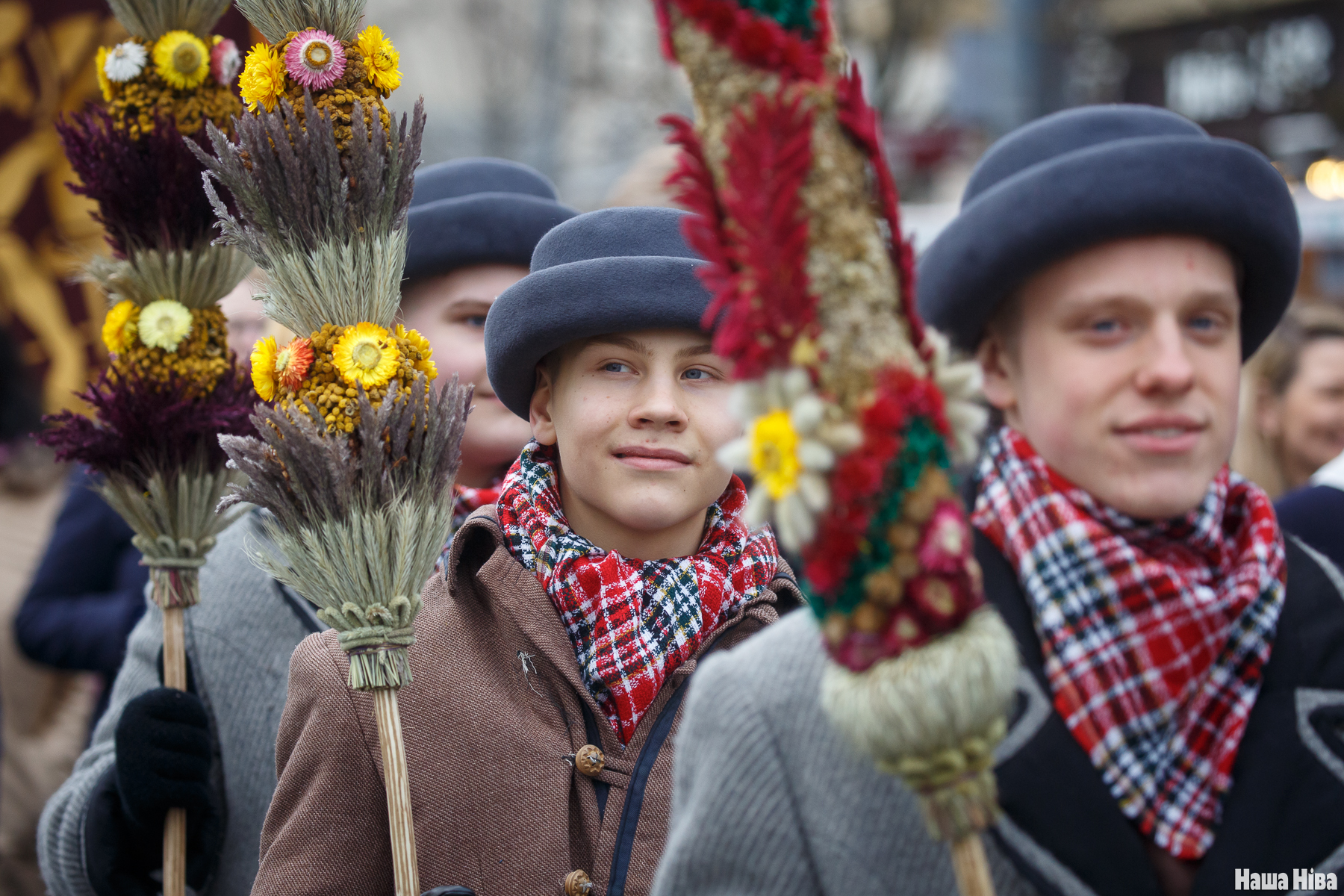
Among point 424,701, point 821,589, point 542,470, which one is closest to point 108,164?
point 542,470

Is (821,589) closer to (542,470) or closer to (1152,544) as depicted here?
(1152,544)

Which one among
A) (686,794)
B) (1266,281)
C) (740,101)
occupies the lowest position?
(686,794)

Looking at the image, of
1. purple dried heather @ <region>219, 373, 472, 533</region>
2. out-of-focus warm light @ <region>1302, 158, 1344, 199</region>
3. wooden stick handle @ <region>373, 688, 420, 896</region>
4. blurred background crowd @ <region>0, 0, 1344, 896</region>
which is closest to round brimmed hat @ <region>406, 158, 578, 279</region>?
blurred background crowd @ <region>0, 0, 1344, 896</region>

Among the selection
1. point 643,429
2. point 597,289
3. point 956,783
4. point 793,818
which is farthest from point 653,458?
point 956,783

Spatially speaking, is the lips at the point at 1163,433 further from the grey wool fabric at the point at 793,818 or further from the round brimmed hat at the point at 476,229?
the round brimmed hat at the point at 476,229

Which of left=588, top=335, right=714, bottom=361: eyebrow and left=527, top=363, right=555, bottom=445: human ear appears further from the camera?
left=527, top=363, right=555, bottom=445: human ear

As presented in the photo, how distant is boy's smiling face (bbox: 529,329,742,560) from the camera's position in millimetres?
2324

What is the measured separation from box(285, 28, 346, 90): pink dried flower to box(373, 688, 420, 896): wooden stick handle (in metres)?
1.04

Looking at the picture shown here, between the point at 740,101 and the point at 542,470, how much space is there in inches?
47.2

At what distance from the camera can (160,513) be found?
256cm

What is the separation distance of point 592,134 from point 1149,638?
16272 mm

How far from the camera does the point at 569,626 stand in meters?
2.31

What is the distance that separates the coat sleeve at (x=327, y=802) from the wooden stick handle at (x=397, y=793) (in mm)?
117

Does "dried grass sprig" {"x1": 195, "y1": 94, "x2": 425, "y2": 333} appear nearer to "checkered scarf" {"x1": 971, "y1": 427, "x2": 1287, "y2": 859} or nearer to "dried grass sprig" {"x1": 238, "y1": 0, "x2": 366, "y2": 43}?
"dried grass sprig" {"x1": 238, "y1": 0, "x2": 366, "y2": 43}
